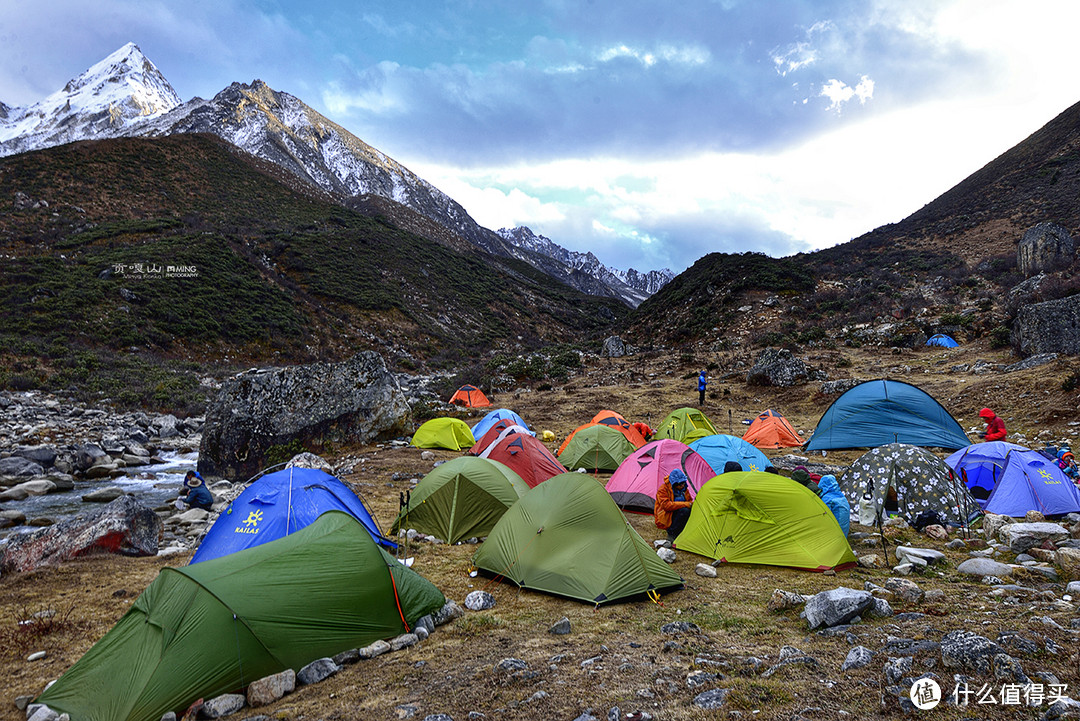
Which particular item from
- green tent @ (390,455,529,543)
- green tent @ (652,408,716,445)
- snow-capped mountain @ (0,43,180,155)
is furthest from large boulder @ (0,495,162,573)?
snow-capped mountain @ (0,43,180,155)

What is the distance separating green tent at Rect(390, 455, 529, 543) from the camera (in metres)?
9.02

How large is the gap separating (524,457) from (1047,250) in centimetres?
3475

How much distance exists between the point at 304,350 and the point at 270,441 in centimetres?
2674

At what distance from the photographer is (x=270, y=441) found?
50.3ft

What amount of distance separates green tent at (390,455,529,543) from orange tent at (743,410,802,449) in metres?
10.2

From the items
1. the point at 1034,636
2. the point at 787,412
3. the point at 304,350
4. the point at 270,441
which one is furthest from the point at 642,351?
the point at 1034,636

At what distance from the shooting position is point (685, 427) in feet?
54.1

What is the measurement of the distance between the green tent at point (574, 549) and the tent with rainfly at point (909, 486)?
447 cm

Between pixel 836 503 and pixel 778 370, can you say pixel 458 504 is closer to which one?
pixel 836 503

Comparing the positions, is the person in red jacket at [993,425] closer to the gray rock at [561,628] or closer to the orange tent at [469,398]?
the gray rock at [561,628]

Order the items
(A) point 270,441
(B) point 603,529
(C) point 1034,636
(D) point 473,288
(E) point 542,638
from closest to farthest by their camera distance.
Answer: (C) point 1034,636 < (E) point 542,638 < (B) point 603,529 < (A) point 270,441 < (D) point 473,288

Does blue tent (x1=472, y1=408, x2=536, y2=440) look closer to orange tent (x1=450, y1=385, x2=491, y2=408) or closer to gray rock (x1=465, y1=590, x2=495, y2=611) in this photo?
orange tent (x1=450, y1=385, x2=491, y2=408)

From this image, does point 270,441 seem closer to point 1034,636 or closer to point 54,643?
point 54,643

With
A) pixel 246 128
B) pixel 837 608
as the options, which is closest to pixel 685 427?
pixel 837 608
